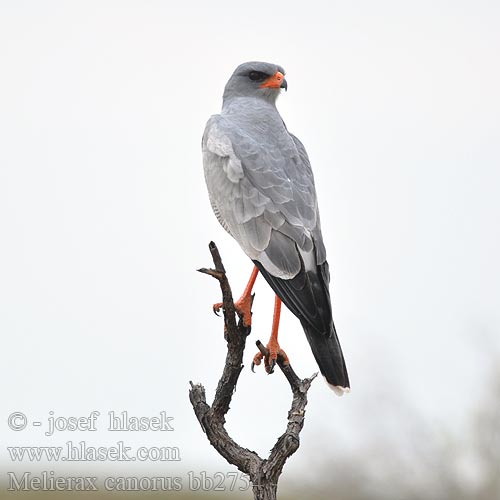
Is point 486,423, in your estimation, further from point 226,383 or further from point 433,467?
point 226,383

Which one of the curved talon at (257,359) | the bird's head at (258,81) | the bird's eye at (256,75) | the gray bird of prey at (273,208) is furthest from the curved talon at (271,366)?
the bird's eye at (256,75)

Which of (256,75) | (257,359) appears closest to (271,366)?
(257,359)

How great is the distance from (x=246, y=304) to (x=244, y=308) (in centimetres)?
9

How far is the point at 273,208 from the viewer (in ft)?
32.4

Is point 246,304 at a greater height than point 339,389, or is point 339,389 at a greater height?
point 246,304

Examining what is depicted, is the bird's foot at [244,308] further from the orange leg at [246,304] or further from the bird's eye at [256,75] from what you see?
the bird's eye at [256,75]

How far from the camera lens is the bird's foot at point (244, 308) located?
9.46 m

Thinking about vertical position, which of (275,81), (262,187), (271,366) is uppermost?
(275,81)

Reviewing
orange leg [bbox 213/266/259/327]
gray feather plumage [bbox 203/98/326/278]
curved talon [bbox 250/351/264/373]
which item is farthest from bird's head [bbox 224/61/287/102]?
curved talon [bbox 250/351/264/373]

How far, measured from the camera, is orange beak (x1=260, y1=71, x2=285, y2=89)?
11.4m

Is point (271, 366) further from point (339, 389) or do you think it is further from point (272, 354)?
point (339, 389)

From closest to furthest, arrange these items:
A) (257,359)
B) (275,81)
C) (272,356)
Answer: (272,356) < (257,359) < (275,81)

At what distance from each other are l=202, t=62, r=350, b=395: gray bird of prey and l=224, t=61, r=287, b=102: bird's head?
1 cm

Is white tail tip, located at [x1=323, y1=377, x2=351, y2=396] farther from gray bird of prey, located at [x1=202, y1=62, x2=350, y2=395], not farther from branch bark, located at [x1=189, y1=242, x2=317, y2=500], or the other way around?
branch bark, located at [x1=189, y1=242, x2=317, y2=500]
